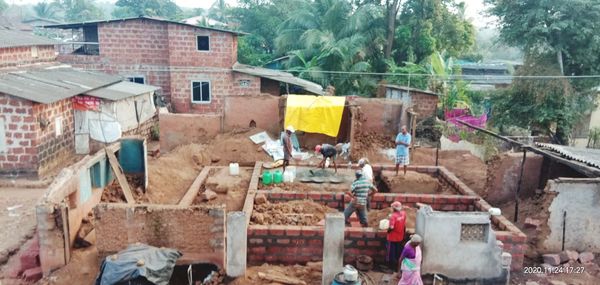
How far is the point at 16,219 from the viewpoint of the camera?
10898 millimetres

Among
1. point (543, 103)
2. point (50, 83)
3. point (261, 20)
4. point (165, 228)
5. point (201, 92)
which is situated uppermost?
point (261, 20)

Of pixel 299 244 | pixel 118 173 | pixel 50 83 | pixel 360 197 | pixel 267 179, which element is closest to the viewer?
pixel 299 244

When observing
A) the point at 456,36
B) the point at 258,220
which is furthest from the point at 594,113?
the point at 258,220

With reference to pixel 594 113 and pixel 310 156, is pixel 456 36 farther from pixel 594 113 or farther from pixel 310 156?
pixel 310 156

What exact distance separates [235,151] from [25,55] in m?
9.36

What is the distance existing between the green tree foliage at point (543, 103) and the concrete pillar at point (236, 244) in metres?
14.4

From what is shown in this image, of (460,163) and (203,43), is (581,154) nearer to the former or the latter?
(460,163)

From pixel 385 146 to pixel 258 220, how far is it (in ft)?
25.2

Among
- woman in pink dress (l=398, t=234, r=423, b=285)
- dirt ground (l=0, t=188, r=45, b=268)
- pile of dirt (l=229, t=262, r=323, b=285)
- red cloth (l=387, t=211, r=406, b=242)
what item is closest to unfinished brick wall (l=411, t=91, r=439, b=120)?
red cloth (l=387, t=211, r=406, b=242)

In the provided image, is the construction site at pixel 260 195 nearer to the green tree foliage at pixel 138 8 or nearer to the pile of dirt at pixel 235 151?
the pile of dirt at pixel 235 151

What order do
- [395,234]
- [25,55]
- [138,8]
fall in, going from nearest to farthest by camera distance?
[395,234], [25,55], [138,8]

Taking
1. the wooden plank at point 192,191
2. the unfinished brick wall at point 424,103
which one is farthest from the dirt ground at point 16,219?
the unfinished brick wall at point 424,103

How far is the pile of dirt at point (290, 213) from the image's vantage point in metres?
8.28

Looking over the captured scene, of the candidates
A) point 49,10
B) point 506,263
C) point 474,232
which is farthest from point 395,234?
point 49,10
